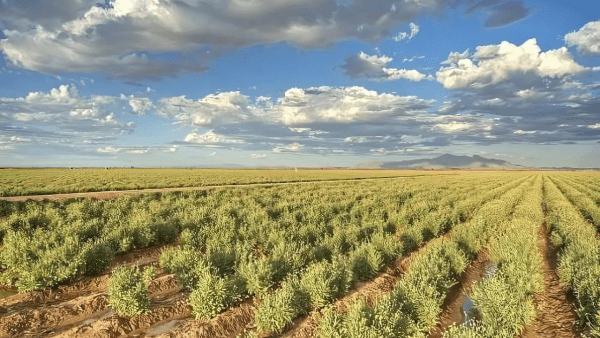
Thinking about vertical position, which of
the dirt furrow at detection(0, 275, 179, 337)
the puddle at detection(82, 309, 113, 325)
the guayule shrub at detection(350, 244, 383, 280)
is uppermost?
the guayule shrub at detection(350, 244, 383, 280)

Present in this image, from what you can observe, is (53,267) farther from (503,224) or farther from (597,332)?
(503,224)

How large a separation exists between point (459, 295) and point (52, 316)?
1269 cm

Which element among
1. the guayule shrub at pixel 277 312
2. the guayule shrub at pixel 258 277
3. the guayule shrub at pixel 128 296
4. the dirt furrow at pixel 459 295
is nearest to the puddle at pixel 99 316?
the guayule shrub at pixel 128 296

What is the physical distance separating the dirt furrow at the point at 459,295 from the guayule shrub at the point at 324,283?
276cm

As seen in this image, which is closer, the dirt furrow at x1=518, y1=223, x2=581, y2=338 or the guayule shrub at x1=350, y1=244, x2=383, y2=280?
the dirt furrow at x1=518, y1=223, x2=581, y2=338

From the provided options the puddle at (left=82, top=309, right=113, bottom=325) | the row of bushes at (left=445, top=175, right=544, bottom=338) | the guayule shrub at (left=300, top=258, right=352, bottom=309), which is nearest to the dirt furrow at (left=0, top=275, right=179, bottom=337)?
the puddle at (left=82, top=309, right=113, bottom=325)

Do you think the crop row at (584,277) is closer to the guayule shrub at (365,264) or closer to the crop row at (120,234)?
the guayule shrub at (365,264)

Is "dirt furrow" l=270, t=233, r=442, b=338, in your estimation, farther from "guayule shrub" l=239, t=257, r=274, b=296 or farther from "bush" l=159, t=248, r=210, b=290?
"bush" l=159, t=248, r=210, b=290

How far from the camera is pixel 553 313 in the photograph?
10070 mm

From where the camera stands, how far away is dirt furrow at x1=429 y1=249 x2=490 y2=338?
374 inches

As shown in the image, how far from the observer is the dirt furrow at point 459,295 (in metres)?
9.49

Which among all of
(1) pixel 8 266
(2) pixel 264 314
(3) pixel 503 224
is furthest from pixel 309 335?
(3) pixel 503 224

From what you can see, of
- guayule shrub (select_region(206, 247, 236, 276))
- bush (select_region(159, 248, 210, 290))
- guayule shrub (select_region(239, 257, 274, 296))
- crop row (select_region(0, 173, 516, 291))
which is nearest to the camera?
guayule shrub (select_region(239, 257, 274, 296))

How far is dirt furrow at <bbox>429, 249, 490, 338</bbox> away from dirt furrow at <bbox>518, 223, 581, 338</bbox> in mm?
1753
